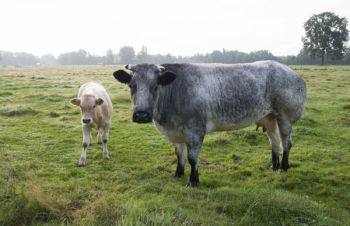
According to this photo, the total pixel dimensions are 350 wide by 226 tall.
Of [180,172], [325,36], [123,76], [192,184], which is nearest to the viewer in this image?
[123,76]

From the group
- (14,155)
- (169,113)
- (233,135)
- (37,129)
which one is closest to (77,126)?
Result: (37,129)

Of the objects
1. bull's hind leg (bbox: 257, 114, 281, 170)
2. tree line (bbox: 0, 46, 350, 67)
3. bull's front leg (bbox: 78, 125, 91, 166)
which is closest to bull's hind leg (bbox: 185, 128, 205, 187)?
bull's hind leg (bbox: 257, 114, 281, 170)

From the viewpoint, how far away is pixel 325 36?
82.7 metres

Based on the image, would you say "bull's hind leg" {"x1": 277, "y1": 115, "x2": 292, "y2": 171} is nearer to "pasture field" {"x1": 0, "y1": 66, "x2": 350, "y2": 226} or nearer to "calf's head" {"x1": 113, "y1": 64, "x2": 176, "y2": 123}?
"pasture field" {"x1": 0, "y1": 66, "x2": 350, "y2": 226}

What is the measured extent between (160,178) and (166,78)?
104 inches

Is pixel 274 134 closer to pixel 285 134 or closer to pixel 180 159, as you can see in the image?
pixel 285 134

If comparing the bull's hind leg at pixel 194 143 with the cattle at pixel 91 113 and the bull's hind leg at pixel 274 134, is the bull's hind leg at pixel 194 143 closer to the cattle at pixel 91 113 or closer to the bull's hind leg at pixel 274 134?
the bull's hind leg at pixel 274 134

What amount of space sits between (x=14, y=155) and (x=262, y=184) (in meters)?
6.88

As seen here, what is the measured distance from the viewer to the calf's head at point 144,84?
23.2 ft

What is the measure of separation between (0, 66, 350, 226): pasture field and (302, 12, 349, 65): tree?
71165mm

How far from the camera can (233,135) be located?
13.1 metres

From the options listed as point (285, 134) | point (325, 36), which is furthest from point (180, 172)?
point (325, 36)

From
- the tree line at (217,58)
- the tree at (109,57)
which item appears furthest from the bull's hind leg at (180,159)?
the tree at (109,57)

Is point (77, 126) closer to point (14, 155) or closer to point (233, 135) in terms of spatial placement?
point (14, 155)
